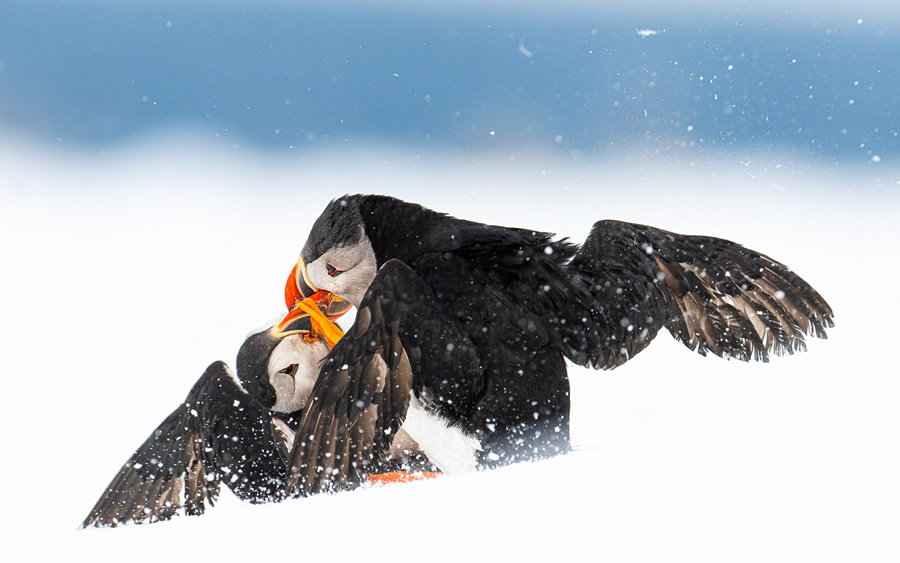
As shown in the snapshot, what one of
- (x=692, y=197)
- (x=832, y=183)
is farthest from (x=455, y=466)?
(x=832, y=183)

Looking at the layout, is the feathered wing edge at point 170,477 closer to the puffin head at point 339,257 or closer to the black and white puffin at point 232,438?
the black and white puffin at point 232,438

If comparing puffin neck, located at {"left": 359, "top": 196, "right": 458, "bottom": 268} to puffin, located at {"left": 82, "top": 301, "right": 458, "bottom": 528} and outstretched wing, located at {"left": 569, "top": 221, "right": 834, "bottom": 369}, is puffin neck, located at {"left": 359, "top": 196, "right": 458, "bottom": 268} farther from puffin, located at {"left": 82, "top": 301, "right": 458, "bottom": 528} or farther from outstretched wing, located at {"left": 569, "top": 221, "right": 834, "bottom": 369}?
outstretched wing, located at {"left": 569, "top": 221, "right": 834, "bottom": 369}

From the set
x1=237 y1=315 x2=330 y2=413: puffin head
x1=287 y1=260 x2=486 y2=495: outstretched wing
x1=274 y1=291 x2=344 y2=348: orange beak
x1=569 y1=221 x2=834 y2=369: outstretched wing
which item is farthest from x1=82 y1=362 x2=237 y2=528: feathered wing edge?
x1=569 y1=221 x2=834 y2=369: outstretched wing

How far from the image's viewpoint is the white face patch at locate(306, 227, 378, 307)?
242 cm

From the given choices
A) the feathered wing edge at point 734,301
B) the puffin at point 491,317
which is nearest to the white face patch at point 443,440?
the puffin at point 491,317

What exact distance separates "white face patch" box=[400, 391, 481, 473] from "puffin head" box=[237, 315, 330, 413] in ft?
1.14

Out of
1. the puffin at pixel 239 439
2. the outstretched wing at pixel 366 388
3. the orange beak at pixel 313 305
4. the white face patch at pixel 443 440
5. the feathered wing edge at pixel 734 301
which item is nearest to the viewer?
the outstretched wing at pixel 366 388

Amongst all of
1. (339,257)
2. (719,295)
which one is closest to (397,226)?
(339,257)

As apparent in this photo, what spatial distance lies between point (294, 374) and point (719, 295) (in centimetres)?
133

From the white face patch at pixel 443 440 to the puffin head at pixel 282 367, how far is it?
35 cm

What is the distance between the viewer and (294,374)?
2.33 metres

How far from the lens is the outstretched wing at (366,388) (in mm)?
1894

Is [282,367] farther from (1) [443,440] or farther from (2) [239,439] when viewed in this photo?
(1) [443,440]

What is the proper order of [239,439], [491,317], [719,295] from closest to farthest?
1. [491,317]
2. [239,439]
3. [719,295]
